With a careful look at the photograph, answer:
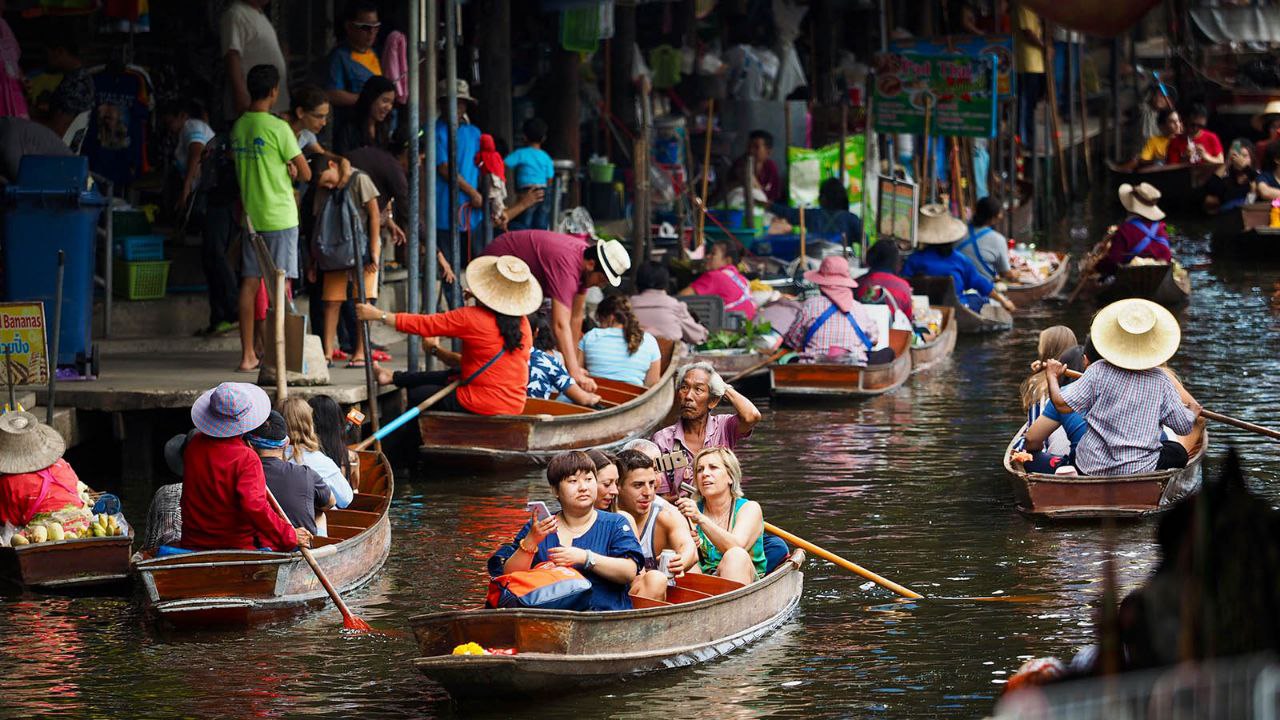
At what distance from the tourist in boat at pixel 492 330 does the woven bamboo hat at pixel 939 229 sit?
7452 mm

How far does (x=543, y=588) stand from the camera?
730cm

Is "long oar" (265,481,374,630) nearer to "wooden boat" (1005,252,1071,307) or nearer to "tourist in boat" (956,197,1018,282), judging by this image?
"tourist in boat" (956,197,1018,282)

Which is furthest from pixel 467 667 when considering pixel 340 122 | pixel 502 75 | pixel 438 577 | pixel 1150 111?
pixel 1150 111

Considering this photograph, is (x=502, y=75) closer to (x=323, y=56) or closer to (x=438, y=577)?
(x=323, y=56)

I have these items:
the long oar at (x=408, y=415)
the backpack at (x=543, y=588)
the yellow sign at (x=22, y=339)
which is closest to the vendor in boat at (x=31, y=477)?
the yellow sign at (x=22, y=339)

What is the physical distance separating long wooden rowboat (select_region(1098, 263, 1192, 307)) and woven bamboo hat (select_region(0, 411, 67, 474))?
13045 mm

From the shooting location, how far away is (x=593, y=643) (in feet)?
23.8

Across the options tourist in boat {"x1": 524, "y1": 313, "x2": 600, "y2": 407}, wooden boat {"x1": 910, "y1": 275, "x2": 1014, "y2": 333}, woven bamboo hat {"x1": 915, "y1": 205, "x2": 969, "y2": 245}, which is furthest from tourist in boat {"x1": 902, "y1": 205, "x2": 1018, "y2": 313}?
tourist in boat {"x1": 524, "y1": 313, "x2": 600, "y2": 407}

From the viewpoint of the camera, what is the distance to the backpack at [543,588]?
7.30 meters

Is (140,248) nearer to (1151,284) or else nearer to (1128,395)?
(1128,395)

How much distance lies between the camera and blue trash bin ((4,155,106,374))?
1165cm

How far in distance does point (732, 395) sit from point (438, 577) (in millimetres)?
1730

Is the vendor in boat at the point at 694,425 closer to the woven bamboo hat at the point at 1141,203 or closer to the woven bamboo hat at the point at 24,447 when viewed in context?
the woven bamboo hat at the point at 24,447

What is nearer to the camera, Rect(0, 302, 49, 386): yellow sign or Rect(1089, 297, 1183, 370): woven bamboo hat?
Rect(1089, 297, 1183, 370): woven bamboo hat
